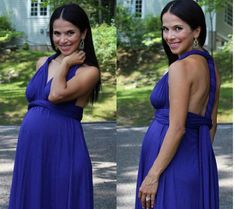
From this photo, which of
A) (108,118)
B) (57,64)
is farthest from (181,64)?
(108,118)

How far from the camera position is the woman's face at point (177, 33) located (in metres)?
2.23

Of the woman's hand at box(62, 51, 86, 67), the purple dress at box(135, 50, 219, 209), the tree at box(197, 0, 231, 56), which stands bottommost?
the purple dress at box(135, 50, 219, 209)

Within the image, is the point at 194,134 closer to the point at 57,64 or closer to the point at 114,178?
the point at 57,64

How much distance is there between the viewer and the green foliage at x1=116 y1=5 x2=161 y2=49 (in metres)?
4.38

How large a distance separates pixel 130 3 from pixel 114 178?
4.85ft

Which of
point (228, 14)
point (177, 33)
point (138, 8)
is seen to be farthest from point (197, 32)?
point (228, 14)

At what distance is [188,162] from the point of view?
222 cm

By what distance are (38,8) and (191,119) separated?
1892mm

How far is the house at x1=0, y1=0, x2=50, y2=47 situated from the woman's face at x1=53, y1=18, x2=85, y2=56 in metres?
1.09

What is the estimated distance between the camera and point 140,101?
5.01 metres

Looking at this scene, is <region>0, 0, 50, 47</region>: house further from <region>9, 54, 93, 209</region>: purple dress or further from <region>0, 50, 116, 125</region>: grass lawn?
<region>9, 54, 93, 209</region>: purple dress

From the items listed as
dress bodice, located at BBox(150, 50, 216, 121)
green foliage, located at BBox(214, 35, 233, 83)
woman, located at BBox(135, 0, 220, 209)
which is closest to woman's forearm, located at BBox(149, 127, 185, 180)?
woman, located at BBox(135, 0, 220, 209)

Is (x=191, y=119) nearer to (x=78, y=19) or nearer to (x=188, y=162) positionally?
(x=188, y=162)

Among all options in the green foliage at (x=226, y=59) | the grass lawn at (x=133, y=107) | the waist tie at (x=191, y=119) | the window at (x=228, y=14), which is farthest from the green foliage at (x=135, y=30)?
the waist tie at (x=191, y=119)
